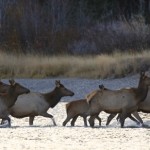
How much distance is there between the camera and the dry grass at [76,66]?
38719 millimetres

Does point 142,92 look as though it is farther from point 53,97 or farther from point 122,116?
point 53,97

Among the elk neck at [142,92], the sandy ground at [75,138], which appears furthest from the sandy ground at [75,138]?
the elk neck at [142,92]

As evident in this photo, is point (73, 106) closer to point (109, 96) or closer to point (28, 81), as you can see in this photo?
point (109, 96)

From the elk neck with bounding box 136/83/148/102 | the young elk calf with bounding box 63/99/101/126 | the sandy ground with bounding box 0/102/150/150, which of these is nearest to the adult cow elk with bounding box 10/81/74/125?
the young elk calf with bounding box 63/99/101/126

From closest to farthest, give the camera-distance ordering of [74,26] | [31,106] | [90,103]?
[90,103], [31,106], [74,26]

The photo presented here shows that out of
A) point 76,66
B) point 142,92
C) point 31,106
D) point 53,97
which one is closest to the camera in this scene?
point 142,92

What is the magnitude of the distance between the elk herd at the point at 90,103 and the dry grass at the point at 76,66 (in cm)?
1621

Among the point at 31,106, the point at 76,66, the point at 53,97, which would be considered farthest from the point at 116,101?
the point at 76,66

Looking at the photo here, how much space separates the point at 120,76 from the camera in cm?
3775

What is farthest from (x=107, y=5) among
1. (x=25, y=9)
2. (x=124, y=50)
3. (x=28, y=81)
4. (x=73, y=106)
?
(x=73, y=106)

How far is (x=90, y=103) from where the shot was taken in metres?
20.0

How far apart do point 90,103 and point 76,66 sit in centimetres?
2176

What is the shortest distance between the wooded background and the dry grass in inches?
227

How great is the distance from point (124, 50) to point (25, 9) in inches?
513
